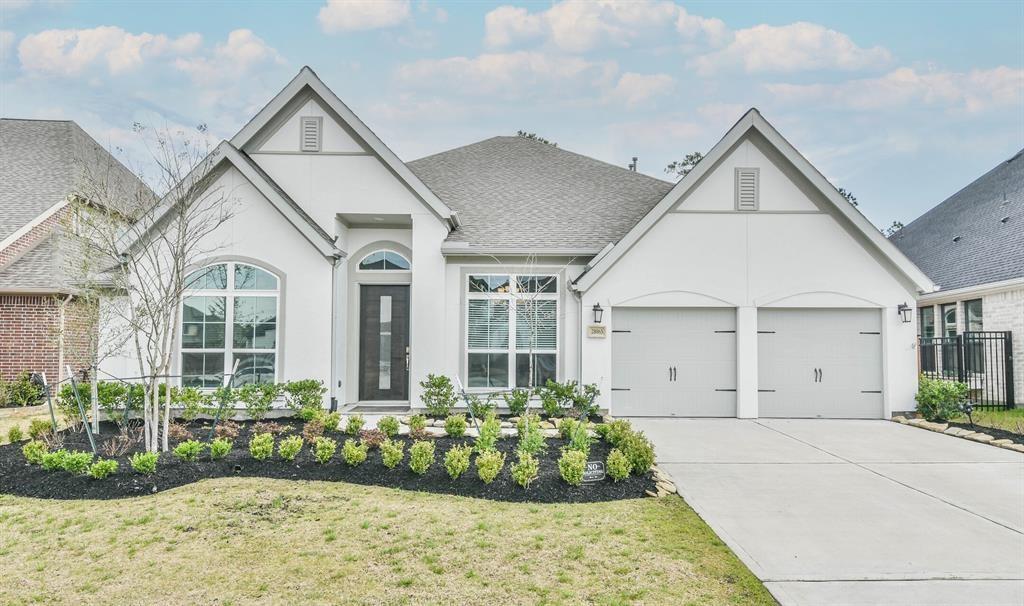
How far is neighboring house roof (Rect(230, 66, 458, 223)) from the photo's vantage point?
1120 centimetres

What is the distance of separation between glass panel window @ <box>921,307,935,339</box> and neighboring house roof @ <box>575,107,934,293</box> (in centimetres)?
685

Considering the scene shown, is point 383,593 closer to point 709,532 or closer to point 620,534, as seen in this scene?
point 620,534

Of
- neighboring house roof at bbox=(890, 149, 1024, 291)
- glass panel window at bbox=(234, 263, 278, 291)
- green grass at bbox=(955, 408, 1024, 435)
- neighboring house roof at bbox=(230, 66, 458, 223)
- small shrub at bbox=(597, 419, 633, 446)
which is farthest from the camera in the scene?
neighboring house roof at bbox=(890, 149, 1024, 291)

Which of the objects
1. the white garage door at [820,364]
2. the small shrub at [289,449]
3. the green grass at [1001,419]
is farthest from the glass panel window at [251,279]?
the green grass at [1001,419]

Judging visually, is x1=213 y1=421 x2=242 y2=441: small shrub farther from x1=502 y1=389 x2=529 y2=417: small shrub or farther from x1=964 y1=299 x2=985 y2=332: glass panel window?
x1=964 y1=299 x2=985 y2=332: glass panel window

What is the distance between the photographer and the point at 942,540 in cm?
492

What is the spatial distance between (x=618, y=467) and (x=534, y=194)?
29.7ft

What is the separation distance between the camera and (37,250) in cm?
1461

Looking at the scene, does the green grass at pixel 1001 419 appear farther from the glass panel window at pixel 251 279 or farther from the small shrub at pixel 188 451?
the glass panel window at pixel 251 279

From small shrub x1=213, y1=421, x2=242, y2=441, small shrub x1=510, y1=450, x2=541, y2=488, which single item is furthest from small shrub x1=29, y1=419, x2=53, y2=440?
small shrub x1=510, y1=450, x2=541, y2=488

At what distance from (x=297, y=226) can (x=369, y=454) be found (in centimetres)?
528

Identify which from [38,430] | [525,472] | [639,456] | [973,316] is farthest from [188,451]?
[973,316]

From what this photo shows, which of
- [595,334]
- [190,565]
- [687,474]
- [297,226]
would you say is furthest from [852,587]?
[297,226]

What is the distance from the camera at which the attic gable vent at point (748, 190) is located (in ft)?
37.9
